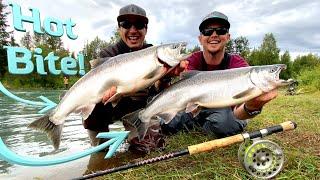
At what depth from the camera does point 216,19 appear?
3.79m

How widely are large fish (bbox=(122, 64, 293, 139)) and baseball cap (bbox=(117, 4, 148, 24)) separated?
924mm

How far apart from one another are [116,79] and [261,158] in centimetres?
118

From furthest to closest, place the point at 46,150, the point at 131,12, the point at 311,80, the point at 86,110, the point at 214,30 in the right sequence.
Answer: the point at 311,80 → the point at 46,150 → the point at 214,30 → the point at 131,12 → the point at 86,110

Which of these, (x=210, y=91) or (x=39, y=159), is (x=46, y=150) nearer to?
(x=39, y=159)

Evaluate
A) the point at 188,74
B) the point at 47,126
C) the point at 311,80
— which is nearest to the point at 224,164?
the point at 188,74

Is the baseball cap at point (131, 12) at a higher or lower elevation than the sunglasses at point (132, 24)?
higher

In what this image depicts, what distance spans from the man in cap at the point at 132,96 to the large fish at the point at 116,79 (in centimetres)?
42

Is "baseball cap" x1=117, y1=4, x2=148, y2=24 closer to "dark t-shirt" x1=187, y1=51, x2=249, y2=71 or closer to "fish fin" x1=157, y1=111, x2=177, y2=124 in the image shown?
"dark t-shirt" x1=187, y1=51, x2=249, y2=71

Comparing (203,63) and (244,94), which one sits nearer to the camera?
(244,94)

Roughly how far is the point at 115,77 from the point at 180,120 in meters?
1.44

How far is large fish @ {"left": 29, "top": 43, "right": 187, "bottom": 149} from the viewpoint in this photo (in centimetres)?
298

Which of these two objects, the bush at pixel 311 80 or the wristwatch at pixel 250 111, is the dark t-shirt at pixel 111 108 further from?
the bush at pixel 311 80

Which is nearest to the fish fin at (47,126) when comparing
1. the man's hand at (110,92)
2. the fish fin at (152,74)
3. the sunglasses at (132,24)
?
the man's hand at (110,92)

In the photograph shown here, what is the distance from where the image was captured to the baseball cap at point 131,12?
12.1 feet
